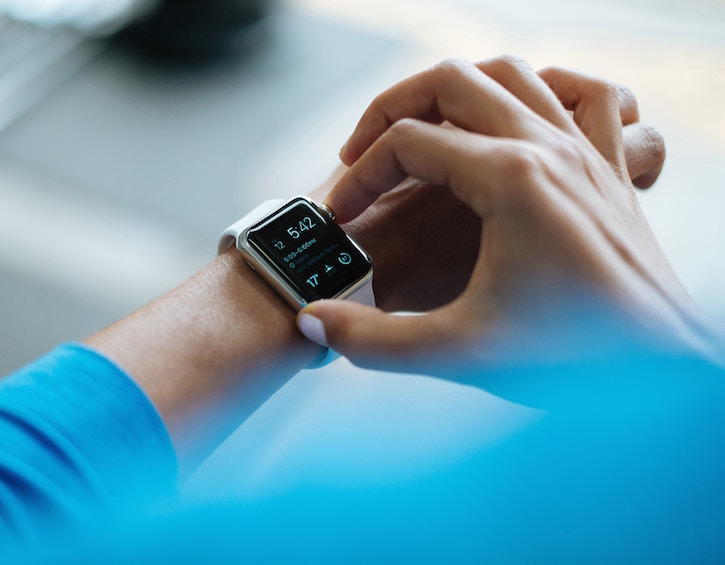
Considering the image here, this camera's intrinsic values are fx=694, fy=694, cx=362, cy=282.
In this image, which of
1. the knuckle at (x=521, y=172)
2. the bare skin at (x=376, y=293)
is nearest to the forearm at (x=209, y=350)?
the bare skin at (x=376, y=293)

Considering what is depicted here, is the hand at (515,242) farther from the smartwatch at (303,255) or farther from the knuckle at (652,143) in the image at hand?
the knuckle at (652,143)

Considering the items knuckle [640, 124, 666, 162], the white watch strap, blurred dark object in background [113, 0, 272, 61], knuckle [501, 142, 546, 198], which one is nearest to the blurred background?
blurred dark object in background [113, 0, 272, 61]

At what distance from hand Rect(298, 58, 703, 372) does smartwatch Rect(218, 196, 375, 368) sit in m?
0.06

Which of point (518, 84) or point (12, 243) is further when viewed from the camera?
point (12, 243)

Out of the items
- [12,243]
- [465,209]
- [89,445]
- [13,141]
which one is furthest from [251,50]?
[89,445]

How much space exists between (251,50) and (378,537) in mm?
1149

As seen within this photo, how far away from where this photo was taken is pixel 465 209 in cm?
89

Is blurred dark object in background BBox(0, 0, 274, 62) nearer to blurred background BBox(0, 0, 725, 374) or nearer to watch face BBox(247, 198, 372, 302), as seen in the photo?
blurred background BBox(0, 0, 725, 374)

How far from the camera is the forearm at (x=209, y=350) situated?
0.68 m

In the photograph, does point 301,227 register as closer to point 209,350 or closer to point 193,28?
point 209,350

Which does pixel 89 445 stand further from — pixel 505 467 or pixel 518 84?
pixel 518 84

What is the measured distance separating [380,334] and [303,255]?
0.19m

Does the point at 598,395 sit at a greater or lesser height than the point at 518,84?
lesser

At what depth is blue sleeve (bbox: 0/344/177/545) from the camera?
55 centimetres
